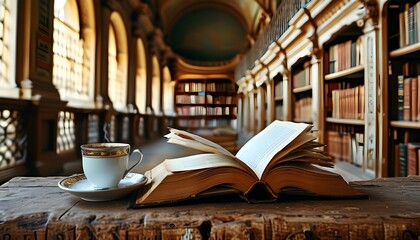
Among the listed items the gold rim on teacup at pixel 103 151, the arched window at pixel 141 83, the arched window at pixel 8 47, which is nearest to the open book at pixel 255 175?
the gold rim on teacup at pixel 103 151

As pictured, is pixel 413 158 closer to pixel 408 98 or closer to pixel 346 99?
pixel 408 98

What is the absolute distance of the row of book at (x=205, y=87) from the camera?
1040 cm

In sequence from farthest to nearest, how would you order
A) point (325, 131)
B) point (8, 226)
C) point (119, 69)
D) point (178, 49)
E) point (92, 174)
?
1. point (178, 49)
2. point (119, 69)
3. point (325, 131)
4. point (92, 174)
5. point (8, 226)

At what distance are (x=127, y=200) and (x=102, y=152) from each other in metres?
0.14

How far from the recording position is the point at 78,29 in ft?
13.5

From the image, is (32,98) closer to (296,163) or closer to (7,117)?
(7,117)

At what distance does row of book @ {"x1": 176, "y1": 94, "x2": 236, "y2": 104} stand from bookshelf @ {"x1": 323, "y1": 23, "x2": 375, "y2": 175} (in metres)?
7.58

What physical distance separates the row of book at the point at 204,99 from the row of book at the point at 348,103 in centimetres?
764

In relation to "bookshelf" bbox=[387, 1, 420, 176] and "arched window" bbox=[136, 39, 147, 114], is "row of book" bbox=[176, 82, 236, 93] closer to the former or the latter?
"arched window" bbox=[136, 39, 147, 114]

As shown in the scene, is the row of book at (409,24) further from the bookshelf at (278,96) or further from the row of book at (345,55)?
the bookshelf at (278,96)

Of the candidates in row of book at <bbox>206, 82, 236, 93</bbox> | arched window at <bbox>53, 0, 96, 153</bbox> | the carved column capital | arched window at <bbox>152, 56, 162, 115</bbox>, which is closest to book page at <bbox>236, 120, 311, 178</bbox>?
the carved column capital

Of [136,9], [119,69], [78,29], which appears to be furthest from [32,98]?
[136,9]

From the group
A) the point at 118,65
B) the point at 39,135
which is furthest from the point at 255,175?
the point at 118,65

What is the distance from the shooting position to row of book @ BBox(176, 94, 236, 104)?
10.4 m
